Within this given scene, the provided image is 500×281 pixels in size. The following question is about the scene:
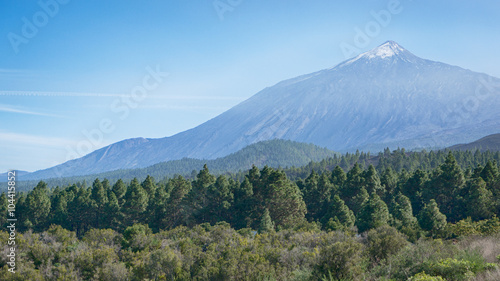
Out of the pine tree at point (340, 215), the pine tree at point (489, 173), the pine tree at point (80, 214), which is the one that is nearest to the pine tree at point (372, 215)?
the pine tree at point (340, 215)

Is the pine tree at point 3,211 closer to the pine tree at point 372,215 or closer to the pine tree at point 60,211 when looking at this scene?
the pine tree at point 60,211

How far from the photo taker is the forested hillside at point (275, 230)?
1845cm

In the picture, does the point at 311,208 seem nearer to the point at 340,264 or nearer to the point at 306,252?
the point at 306,252

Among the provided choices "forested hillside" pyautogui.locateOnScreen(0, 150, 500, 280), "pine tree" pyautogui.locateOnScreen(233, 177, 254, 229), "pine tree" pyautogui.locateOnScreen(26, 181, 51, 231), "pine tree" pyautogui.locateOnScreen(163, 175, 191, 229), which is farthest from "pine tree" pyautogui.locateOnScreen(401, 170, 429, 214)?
"pine tree" pyautogui.locateOnScreen(26, 181, 51, 231)

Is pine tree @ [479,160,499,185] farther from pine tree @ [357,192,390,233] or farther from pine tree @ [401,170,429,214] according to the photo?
pine tree @ [357,192,390,233]

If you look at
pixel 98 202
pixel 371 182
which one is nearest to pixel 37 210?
pixel 98 202

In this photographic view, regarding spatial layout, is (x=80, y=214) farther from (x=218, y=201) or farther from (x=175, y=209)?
(x=218, y=201)

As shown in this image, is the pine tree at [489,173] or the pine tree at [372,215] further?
the pine tree at [489,173]

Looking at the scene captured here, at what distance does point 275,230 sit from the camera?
45.8 metres

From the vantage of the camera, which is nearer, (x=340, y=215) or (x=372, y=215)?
(x=372, y=215)

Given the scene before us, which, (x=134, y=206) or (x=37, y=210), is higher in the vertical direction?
(x=37, y=210)

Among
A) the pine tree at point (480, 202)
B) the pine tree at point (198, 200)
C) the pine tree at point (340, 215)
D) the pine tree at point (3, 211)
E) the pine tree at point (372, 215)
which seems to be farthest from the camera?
the pine tree at point (3, 211)

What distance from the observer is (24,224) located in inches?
2159

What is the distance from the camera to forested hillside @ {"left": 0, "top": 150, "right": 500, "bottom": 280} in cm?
1845
